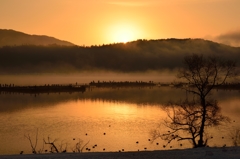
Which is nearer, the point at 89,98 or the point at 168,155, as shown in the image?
the point at 168,155

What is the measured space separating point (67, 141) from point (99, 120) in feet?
37.3

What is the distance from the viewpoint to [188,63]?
63.3 feet

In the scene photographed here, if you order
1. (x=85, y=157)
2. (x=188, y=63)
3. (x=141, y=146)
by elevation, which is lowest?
(x=141, y=146)

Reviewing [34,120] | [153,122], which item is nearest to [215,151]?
[153,122]

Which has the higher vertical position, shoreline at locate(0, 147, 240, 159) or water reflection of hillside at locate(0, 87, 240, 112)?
shoreline at locate(0, 147, 240, 159)

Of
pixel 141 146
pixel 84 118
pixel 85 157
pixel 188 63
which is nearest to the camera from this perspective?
pixel 85 157

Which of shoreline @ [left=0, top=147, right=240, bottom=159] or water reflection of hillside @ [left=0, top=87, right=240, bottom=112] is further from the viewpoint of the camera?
water reflection of hillside @ [left=0, top=87, right=240, bottom=112]

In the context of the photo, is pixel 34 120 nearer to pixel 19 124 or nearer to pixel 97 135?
pixel 19 124

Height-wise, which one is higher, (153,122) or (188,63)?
(188,63)

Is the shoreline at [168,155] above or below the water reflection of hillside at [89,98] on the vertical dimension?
above

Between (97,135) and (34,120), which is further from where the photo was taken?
(34,120)

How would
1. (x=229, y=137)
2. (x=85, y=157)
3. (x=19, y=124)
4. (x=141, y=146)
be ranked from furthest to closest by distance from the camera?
(x=19, y=124)
(x=229, y=137)
(x=141, y=146)
(x=85, y=157)

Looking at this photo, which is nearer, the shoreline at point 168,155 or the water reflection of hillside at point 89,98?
the shoreline at point 168,155

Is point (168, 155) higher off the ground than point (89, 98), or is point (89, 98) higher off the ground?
point (168, 155)
